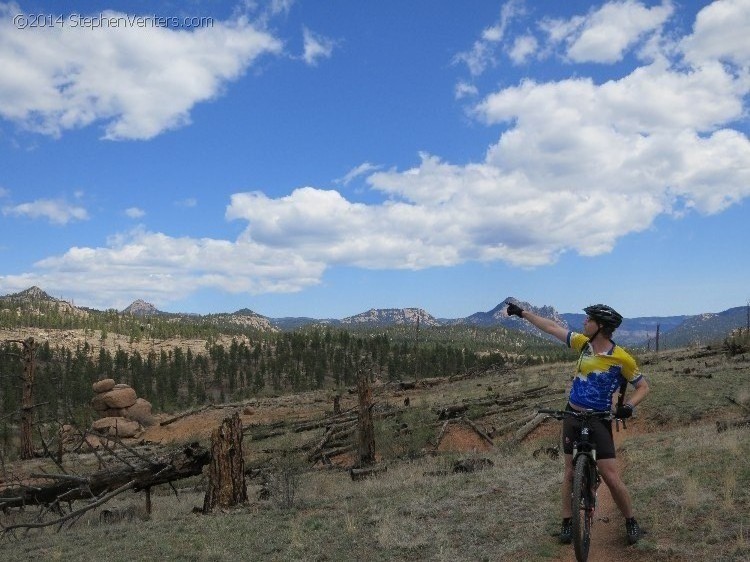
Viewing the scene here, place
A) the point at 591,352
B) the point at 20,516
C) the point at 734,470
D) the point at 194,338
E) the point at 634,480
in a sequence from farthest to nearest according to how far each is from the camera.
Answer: the point at 194,338, the point at 20,516, the point at 634,480, the point at 734,470, the point at 591,352

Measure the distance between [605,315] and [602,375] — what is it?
0.64 m

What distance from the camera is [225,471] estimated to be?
10977mm

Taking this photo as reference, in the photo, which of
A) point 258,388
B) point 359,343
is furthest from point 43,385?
point 359,343

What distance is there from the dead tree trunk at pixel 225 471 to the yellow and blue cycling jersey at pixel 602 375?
718 cm

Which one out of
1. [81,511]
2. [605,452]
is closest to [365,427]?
[81,511]

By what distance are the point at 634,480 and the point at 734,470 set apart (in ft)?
Result: 4.93

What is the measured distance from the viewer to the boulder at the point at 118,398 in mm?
50125

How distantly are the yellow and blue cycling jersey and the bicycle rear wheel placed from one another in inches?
23.5

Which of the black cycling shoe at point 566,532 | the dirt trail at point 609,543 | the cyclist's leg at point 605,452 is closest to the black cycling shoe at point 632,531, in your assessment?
the dirt trail at point 609,543

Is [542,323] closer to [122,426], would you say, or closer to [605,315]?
[605,315]

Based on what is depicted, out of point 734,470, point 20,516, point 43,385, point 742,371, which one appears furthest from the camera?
point 43,385

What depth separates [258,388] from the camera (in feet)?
271

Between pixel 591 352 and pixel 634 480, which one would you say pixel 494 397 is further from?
pixel 591 352

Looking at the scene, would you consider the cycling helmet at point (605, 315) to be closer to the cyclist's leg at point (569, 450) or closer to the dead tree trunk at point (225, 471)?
the cyclist's leg at point (569, 450)
